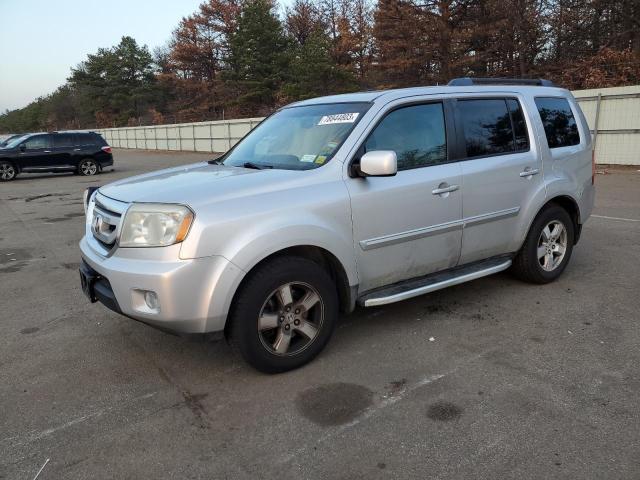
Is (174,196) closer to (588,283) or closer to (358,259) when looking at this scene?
(358,259)

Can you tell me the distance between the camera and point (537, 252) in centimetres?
494

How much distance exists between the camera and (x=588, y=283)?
202 inches

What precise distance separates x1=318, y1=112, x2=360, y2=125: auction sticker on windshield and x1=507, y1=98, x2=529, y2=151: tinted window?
1.68 metres

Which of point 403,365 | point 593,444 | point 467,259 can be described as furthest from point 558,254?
point 593,444

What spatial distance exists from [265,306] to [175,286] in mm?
608

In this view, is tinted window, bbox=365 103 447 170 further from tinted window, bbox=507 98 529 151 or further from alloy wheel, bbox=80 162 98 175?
alloy wheel, bbox=80 162 98 175

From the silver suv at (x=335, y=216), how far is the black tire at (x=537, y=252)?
2 cm

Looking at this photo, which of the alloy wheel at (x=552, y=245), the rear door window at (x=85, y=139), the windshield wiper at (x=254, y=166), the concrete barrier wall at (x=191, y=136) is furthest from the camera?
the concrete barrier wall at (x=191, y=136)

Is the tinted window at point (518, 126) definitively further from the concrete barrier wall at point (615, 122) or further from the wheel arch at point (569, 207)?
the concrete barrier wall at point (615, 122)

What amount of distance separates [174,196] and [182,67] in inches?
2349

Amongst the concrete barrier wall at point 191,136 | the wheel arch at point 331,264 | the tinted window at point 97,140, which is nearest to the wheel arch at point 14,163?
the tinted window at point 97,140

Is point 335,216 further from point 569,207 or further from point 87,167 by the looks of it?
point 87,167

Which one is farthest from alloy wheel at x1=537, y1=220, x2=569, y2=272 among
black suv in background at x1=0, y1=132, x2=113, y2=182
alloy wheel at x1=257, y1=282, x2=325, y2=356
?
black suv in background at x1=0, y1=132, x2=113, y2=182

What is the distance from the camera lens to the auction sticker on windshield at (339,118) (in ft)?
12.6
